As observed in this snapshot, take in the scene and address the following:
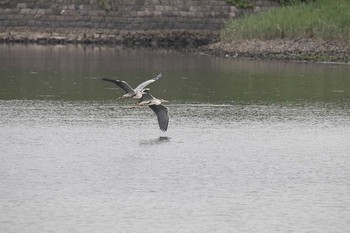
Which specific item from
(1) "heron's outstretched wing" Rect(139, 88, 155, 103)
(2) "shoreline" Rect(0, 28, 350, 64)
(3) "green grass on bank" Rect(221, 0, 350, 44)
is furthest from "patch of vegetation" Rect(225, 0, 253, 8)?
(1) "heron's outstretched wing" Rect(139, 88, 155, 103)

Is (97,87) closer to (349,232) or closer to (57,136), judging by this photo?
(57,136)

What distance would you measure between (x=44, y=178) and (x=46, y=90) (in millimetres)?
15973

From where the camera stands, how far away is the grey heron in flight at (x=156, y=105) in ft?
75.3

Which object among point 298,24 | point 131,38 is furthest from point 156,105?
point 131,38

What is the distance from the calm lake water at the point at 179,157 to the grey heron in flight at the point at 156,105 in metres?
0.35

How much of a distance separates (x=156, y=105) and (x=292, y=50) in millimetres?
26120

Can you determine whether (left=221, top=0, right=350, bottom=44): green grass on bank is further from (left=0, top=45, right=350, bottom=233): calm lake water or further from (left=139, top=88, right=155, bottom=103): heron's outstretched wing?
(left=139, top=88, right=155, bottom=103): heron's outstretched wing

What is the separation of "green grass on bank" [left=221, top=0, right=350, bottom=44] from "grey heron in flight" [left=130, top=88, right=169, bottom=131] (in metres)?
24.9

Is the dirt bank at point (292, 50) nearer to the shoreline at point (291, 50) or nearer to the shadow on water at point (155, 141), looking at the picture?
the shoreline at point (291, 50)

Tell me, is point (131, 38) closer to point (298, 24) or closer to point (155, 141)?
point (298, 24)

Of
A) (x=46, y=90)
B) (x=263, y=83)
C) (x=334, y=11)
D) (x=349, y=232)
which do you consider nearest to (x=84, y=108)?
(x=46, y=90)

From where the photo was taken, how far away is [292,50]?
4875 cm

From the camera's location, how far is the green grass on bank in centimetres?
4803

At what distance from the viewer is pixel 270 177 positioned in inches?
765
